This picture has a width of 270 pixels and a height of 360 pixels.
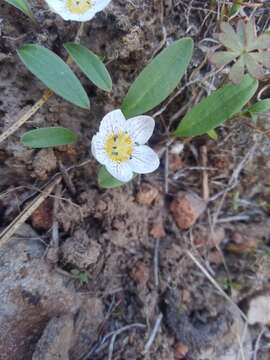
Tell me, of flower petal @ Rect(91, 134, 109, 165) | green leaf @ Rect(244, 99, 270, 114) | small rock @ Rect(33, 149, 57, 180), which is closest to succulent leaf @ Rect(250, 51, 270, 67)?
green leaf @ Rect(244, 99, 270, 114)

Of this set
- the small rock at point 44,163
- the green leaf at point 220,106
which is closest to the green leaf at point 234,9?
the green leaf at point 220,106

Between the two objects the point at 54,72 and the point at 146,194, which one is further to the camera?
the point at 146,194

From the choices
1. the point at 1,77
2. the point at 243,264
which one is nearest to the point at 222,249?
the point at 243,264

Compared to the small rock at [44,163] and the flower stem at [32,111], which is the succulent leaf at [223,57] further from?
the small rock at [44,163]

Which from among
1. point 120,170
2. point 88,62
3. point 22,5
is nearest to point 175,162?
point 120,170

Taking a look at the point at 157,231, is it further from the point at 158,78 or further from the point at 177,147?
the point at 158,78
